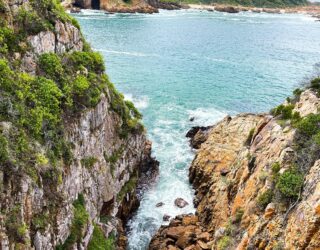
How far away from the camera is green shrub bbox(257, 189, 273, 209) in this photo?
77.7 ft

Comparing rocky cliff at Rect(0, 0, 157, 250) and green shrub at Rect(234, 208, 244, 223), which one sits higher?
rocky cliff at Rect(0, 0, 157, 250)

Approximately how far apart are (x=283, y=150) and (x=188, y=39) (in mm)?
89760

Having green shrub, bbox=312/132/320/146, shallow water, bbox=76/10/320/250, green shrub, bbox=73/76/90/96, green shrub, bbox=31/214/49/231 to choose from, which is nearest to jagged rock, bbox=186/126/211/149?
shallow water, bbox=76/10/320/250

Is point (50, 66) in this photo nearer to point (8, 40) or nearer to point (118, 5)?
point (8, 40)

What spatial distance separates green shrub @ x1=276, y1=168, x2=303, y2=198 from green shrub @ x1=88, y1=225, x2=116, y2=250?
45.0 feet

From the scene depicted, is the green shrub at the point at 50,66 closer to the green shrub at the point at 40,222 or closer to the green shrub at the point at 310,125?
the green shrub at the point at 40,222

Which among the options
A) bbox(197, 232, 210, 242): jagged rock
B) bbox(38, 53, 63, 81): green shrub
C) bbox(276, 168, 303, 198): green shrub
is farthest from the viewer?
bbox(197, 232, 210, 242): jagged rock

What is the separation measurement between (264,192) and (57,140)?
47.7ft

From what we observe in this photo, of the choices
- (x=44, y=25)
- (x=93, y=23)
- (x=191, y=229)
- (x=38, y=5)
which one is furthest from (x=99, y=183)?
(x=93, y=23)

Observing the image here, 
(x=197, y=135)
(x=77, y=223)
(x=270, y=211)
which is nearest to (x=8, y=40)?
(x=77, y=223)

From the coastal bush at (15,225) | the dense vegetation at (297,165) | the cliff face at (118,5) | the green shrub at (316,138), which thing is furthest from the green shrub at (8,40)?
the cliff face at (118,5)

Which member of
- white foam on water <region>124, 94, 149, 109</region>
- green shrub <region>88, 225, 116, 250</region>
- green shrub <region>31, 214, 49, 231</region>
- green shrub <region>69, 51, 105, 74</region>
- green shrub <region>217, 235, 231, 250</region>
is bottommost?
green shrub <region>88, 225, 116, 250</region>

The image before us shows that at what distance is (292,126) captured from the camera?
27.9 metres

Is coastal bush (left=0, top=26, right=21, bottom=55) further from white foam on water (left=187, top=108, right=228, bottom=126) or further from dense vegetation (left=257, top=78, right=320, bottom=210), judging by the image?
white foam on water (left=187, top=108, right=228, bottom=126)
